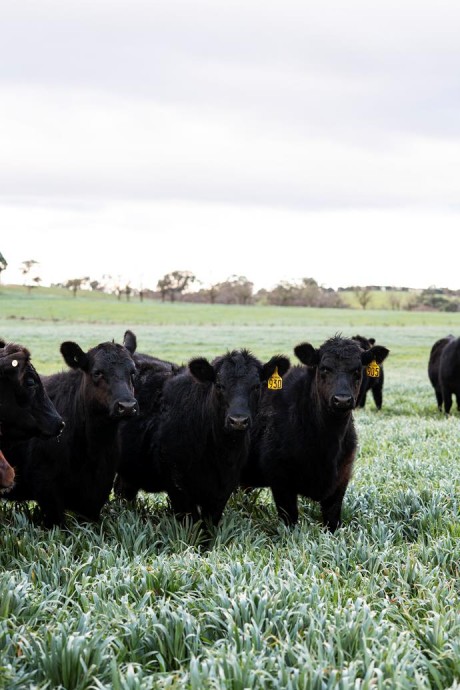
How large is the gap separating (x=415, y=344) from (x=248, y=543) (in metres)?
53.0

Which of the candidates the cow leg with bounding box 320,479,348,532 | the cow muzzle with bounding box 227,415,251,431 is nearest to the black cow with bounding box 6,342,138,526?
the cow muzzle with bounding box 227,415,251,431

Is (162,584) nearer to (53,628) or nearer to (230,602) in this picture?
(230,602)

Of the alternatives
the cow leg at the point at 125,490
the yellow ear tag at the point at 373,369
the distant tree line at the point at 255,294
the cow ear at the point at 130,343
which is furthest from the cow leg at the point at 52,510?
the distant tree line at the point at 255,294

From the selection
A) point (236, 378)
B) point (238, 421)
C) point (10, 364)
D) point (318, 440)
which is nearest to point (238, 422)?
point (238, 421)

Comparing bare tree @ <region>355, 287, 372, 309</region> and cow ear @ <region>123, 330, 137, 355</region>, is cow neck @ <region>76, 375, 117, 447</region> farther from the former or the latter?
bare tree @ <region>355, 287, 372, 309</region>

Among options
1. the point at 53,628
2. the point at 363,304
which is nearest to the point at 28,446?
the point at 53,628

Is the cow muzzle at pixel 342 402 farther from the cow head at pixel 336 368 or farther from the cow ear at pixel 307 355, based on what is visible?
the cow ear at pixel 307 355

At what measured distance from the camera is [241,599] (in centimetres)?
475

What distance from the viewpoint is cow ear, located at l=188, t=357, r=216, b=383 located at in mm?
7398

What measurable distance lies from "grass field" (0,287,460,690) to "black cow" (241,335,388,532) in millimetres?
375

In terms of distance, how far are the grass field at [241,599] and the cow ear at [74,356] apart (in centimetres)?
155

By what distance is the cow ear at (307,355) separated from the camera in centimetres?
796

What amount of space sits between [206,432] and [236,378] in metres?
0.69

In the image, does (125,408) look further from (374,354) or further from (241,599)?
(374,354)
